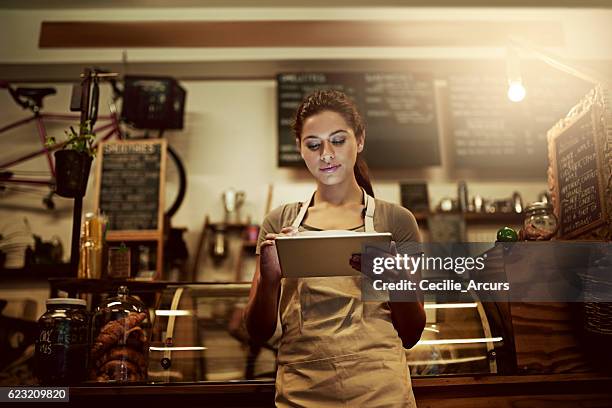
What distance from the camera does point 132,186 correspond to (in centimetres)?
397

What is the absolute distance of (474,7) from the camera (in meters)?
4.72

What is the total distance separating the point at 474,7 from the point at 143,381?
410 cm

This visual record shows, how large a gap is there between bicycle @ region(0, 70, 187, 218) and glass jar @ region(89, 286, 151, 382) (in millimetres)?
2226

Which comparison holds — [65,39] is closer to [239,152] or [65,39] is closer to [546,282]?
[239,152]

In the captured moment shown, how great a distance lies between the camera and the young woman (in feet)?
5.05

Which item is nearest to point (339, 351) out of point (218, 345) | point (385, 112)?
point (218, 345)

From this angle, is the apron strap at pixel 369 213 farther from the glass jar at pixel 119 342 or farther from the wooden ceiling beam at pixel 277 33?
the wooden ceiling beam at pixel 277 33

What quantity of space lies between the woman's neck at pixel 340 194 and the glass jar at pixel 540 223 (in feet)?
2.26

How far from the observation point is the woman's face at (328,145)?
166cm

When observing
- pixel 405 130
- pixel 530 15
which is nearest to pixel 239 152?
pixel 405 130

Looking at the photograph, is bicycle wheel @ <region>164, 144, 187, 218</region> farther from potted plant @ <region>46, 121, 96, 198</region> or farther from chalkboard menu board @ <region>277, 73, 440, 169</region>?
potted plant @ <region>46, 121, 96, 198</region>

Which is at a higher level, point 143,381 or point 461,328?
point 461,328

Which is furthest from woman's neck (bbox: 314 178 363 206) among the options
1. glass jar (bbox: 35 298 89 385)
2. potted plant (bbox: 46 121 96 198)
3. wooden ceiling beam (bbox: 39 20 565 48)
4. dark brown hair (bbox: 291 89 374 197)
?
wooden ceiling beam (bbox: 39 20 565 48)

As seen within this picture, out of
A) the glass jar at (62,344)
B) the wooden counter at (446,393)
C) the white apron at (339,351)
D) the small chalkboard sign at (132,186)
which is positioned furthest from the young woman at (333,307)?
the small chalkboard sign at (132,186)
